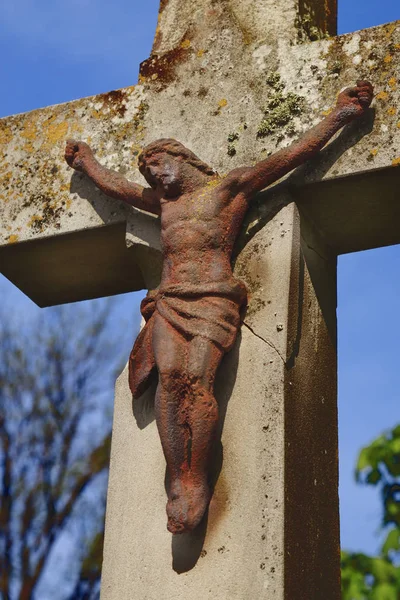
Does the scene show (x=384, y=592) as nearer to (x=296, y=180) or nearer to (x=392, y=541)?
(x=392, y=541)

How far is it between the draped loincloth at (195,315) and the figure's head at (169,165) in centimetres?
41

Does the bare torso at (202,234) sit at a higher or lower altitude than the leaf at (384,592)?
lower

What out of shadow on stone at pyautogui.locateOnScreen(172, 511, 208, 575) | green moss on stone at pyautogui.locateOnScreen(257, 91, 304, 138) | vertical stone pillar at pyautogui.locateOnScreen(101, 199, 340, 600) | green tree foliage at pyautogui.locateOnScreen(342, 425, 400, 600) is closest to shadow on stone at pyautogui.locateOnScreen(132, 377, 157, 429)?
vertical stone pillar at pyautogui.locateOnScreen(101, 199, 340, 600)

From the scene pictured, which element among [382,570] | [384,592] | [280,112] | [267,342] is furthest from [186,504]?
[382,570]

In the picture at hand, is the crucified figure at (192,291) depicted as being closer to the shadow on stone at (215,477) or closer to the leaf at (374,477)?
the shadow on stone at (215,477)

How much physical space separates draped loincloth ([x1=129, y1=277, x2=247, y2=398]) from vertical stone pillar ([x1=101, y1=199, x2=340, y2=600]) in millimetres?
68

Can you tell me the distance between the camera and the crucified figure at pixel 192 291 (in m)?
3.42

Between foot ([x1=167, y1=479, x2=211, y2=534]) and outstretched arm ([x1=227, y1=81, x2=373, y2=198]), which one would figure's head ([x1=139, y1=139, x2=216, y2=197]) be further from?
foot ([x1=167, y1=479, x2=211, y2=534])

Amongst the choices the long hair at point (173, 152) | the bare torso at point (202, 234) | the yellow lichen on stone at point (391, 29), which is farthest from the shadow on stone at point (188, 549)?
the yellow lichen on stone at point (391, 29)

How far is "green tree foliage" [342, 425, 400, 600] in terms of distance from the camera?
9477 millimetres

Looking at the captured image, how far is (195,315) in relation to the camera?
11.7 ft

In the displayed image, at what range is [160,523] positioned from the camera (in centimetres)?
349

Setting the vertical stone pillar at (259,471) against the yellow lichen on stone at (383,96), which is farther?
the yellow lichen on stone at (383,96)

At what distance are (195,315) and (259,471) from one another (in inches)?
22.1
